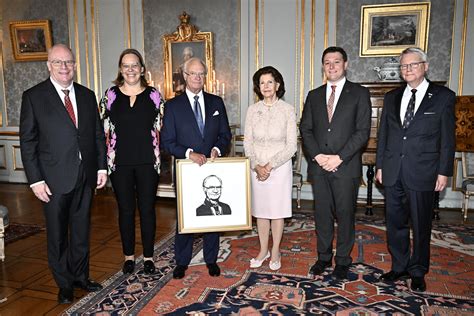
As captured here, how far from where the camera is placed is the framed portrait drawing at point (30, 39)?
22.1ft

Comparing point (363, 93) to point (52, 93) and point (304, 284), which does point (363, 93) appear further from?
point (52, 93)

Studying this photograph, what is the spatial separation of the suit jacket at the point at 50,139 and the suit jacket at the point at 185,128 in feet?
1.79

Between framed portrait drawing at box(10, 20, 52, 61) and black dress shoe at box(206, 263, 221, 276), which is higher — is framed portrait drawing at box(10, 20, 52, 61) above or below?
above

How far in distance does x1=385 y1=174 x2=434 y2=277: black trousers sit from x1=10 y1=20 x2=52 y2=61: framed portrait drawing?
6.13 meters

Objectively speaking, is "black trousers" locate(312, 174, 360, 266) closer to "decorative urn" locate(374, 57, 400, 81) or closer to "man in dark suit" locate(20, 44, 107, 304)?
"man in dark suit" locate(20, 44, 107, 304)

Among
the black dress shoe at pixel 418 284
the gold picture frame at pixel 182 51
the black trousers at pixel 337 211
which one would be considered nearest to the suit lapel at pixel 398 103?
the black trousers at pixel 337 211

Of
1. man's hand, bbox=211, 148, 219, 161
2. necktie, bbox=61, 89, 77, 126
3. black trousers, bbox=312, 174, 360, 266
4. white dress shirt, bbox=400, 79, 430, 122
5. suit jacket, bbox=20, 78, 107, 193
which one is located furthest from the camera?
black trousers, bbox=312, 174, 360, 266

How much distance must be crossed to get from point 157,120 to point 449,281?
2.44 metres

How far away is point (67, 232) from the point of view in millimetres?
2682

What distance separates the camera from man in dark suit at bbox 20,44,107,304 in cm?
247

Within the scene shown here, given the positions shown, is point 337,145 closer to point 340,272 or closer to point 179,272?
point 340,272

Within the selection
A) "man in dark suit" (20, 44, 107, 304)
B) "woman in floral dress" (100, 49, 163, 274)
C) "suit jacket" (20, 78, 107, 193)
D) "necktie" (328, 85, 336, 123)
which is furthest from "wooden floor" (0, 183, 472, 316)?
"necktie" (328, 85, 336, 123)

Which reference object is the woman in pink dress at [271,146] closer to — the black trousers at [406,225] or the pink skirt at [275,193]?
the pink skirt at [275,193]

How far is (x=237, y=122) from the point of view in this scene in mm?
5980
